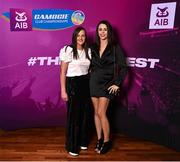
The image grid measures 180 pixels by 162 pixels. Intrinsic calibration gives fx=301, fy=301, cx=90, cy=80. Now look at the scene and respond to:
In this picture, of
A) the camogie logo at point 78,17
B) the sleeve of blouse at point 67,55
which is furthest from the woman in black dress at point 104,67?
the camogie logo at point 78,17

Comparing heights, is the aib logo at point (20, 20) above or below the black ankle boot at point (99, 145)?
above

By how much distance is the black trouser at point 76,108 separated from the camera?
3.22m

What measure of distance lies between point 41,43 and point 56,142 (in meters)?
1.27

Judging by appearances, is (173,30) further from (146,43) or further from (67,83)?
(67,83)

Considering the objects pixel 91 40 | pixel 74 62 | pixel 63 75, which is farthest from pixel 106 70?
pixel 91 40

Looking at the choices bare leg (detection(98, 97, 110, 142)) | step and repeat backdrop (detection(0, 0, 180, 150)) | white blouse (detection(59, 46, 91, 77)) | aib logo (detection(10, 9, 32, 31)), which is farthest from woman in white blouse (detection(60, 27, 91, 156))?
aib logo (detection(10, 9, 32, 31))

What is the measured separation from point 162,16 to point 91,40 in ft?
2.97

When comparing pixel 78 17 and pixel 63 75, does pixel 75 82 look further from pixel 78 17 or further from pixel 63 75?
pixel 78 17

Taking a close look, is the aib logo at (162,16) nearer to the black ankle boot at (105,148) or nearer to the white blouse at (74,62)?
the white blouse at (74,62)

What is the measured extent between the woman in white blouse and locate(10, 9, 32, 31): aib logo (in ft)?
2.77

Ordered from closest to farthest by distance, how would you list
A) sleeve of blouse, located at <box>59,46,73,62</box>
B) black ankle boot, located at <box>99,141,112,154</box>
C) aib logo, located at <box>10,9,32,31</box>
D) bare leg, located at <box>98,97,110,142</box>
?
sleeve of blouse, located at <box>59,46,73,62</box> < bare leg, located at <box>98,97,110,142</box> < black ankle boot, located at <box>99,141,112,154</box> < aib logo, located at <box>10,9,32,31</box>

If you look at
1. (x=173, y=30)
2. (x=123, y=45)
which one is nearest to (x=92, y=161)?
(x=123, y=45)

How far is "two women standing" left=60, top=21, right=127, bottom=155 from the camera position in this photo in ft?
10.4

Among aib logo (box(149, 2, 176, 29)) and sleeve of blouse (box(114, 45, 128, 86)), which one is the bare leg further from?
aib logo (box(149, 2, 176, 29))
